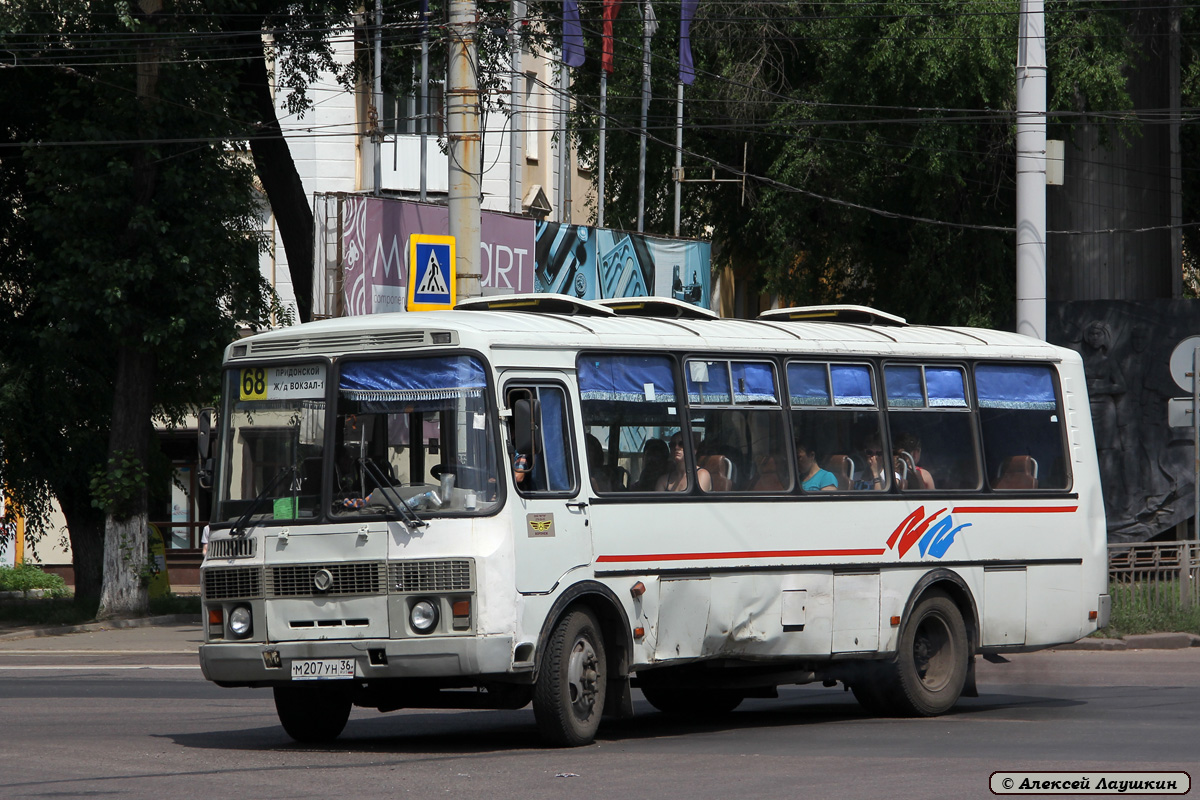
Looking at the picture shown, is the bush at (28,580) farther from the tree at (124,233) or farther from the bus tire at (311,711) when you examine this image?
the bus tire at (311,711)

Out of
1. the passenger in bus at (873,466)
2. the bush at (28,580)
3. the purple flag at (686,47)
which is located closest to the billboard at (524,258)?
the purple flag at (686,47)

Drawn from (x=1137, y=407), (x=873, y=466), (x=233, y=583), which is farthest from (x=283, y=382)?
(x=1137, y=407)

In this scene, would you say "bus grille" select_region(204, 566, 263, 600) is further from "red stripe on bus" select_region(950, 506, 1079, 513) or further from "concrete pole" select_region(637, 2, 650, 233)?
"concrete pole" select_region(637, 2, 650, 233)

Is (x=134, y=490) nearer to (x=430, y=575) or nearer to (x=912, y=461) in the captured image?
(x=912, y=461)

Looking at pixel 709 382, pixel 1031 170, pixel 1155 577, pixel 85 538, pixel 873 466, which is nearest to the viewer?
pixel 709 382

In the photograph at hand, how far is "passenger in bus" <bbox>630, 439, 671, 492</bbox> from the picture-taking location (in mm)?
11328

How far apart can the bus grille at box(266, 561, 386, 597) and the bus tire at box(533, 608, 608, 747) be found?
3.64ft

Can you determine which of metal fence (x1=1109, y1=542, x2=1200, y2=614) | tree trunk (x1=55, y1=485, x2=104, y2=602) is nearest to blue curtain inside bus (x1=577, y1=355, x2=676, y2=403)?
metal fence (x1=1109, y1=542, x2=1200, y2=614)

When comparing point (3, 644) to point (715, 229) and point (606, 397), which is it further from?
point (715, 229)

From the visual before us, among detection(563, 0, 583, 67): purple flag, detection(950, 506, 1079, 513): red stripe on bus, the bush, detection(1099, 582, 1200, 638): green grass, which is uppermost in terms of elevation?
detection(563, 0, 583, 67): purple flag

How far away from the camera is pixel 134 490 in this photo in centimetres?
2377

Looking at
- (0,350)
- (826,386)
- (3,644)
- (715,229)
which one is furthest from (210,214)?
(715,229)

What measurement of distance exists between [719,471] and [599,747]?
212 cm

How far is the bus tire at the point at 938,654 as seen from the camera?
12.8 meters
